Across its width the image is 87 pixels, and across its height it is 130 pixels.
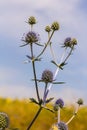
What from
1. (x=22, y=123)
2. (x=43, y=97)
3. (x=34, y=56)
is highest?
(x=34, y=56)

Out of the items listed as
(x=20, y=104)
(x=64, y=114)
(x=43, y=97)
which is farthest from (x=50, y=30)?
(x=20, y=104)

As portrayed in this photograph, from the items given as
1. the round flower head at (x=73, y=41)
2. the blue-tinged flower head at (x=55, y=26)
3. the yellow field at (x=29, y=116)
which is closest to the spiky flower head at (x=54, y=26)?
the blue-tinged flower head at (x=55, y=26)

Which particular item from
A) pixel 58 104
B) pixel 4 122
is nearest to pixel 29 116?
pixel 58 104

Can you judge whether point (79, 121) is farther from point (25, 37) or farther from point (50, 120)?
point (25, 37)

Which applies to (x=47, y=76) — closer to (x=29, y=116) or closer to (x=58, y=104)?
(x=58, y=104)

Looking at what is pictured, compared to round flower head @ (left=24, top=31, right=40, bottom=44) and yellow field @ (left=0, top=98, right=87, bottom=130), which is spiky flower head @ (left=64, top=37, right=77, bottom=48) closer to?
round flower head @ (left=24, top=31, right=40, bottom=44)

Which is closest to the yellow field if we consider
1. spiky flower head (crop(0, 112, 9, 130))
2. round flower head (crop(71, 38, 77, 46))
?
round flower head (crop(71, 38, 77, 46))

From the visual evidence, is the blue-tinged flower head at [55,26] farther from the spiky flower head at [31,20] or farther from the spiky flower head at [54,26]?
the spiky flower head at [31,20]
